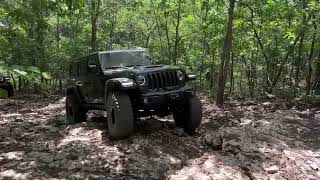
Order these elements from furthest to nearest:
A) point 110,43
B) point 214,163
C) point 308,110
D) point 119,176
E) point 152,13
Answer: point 110,43, point 152,13, point 308,110, point 214,163, point 119,176

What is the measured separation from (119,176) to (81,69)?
4.79m

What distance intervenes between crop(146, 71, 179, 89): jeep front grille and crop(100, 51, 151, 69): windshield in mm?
1164

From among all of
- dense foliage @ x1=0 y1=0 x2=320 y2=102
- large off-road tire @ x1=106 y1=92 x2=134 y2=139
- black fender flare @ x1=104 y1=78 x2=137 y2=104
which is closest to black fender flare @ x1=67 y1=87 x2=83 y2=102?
dense foliage @ x1=0 y1=0 x2=320 y2=102

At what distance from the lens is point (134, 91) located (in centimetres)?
770

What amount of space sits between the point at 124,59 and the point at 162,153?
2.94m

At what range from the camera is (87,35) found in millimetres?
30062

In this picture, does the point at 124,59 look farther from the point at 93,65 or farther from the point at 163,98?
the point at 163,98

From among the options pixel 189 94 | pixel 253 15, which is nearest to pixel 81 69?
pixel 189 94

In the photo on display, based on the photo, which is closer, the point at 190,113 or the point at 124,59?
the point at 190,113

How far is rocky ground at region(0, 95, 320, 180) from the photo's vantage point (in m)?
5.93

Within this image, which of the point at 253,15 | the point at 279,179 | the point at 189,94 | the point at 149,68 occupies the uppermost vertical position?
the point at 253,15

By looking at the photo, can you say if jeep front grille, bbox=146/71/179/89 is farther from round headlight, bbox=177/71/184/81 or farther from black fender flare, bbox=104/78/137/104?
black fender flare, bbox=104/78/137/104

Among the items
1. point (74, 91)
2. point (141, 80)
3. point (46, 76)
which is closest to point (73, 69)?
point (74, 91)

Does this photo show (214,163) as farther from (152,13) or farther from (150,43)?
(150,43)
